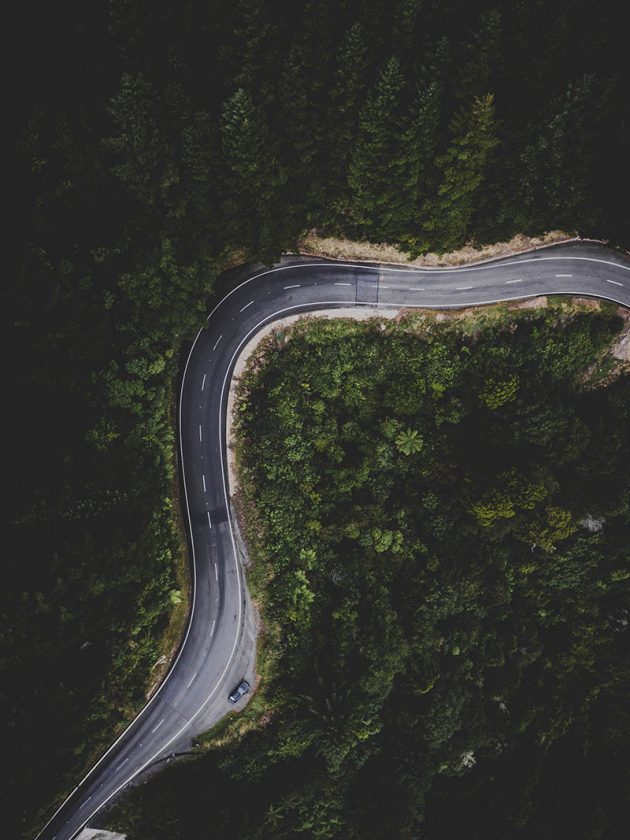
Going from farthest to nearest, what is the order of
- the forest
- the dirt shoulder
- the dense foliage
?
1. the dense foliage
2. the dirt shoulder
3. the forest

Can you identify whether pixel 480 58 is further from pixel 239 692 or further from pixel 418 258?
pixel 239 692

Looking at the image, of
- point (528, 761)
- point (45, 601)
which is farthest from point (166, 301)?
point (528, 761)

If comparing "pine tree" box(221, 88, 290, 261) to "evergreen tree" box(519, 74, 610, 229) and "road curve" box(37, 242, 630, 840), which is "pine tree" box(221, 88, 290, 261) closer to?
"road curve" box(37, 242, 630, 840)

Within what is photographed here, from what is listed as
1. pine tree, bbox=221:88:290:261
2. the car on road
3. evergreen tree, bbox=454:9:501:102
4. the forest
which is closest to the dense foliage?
the car on road

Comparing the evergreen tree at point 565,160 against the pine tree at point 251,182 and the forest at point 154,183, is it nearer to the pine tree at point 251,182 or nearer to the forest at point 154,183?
the forest at point 154,183

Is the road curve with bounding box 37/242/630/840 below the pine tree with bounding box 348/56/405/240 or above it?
below

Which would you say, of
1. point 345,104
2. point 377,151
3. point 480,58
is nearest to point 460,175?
point 377,151
